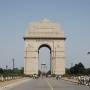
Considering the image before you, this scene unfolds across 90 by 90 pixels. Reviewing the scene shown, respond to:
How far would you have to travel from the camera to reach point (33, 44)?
358ft

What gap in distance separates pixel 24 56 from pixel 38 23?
9419 millimetres

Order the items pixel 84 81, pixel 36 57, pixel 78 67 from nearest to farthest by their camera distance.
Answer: pixel 84 81
pixel 36 57
pixel 78 67

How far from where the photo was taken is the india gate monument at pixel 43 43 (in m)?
108

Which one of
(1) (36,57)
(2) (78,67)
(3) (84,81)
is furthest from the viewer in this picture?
(2) (78,67)

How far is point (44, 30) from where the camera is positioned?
356ft

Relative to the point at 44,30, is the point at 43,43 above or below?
below

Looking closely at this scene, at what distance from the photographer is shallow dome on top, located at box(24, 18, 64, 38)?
354 ft

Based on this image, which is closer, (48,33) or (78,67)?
(48,33)

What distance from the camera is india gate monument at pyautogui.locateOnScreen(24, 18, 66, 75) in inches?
4237

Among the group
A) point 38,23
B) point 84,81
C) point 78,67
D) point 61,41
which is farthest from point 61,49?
point 84,81

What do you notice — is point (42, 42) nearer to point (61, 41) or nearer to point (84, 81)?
point (61, 41)

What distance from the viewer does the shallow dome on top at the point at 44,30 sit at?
108000 millimetres

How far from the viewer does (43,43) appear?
10875 centimetres

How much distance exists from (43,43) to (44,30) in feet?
11.2
